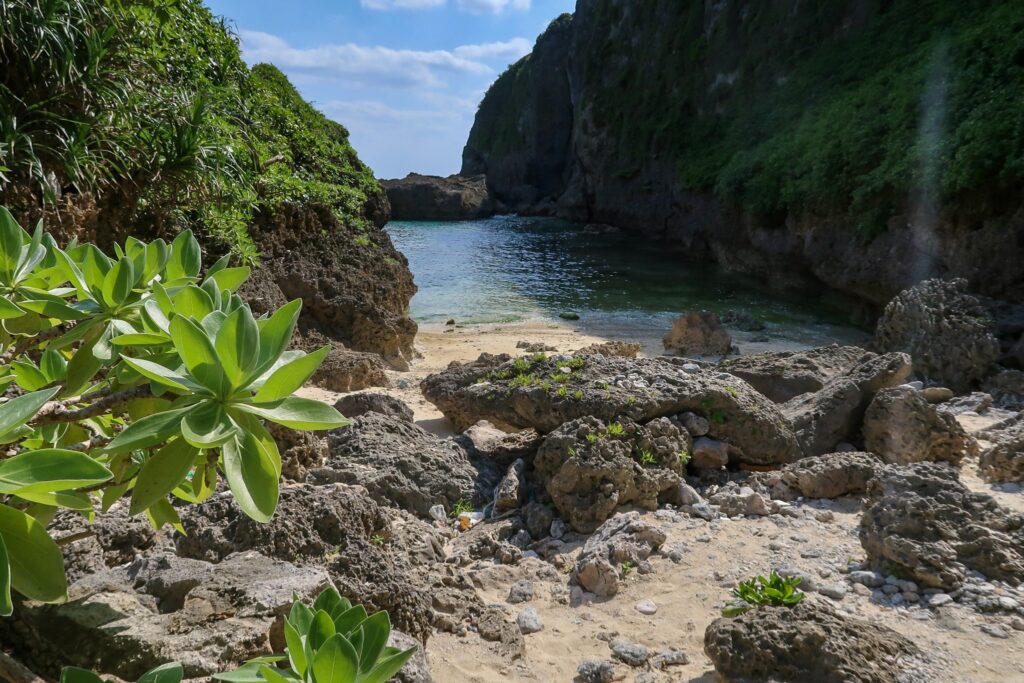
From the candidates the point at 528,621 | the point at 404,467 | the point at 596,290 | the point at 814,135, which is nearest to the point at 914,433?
the point at 528,621

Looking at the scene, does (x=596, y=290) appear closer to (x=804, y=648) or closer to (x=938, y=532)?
(x=938, y=532)

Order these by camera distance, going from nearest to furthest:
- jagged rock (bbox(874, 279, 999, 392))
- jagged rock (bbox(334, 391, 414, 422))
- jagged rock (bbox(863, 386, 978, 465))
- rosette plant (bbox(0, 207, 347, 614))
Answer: rosette plant (bbox(0, 207, 347, 614))
jagged rock (bbox(863, 386, 978, 465))
jagged rock (bbox(334, 391, 414, 422))
jagged rock (bbox(874, 279, 999, 392))

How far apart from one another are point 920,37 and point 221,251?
1840 cm

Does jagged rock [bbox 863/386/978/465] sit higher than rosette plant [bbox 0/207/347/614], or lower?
lower

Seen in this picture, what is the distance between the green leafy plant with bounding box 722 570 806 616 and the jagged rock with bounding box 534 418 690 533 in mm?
1174

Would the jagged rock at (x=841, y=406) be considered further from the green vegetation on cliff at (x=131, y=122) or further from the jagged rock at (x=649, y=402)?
the green vegetation on cliff at (x=131, y=122)

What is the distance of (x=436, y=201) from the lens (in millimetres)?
52719

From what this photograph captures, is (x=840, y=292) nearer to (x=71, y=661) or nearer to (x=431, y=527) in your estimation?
(x=431, y=527)

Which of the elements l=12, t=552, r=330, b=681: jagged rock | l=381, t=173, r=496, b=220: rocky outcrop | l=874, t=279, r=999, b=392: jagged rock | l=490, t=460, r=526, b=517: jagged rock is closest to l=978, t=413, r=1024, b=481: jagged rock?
l=490, t=460, r=526, b=517: jagged rock

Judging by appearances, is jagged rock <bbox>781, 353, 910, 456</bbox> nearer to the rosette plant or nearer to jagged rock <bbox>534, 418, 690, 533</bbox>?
jagged rock <bbox>534, 418, 690, 533</bbox>

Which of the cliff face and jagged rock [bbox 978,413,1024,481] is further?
the cliff face

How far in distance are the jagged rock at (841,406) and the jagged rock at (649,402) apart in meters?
0.37

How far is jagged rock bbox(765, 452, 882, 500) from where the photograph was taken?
4.01m

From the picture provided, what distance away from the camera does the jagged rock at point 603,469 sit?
12.8 ft
